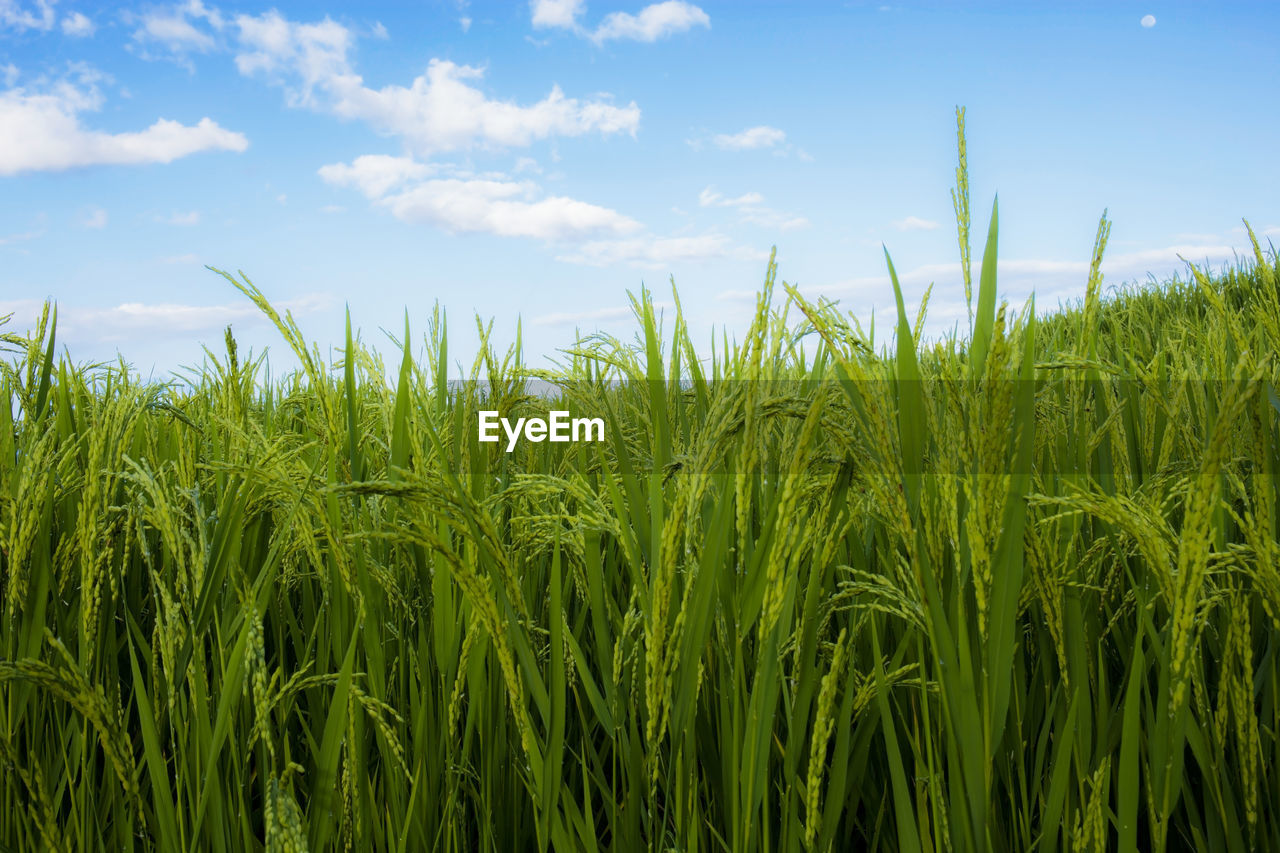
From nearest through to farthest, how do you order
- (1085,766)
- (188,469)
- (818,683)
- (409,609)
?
(1085,766) → (818,683) → (409,609) → (188,469)

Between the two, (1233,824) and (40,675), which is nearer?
(40,675)

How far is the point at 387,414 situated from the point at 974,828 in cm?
138

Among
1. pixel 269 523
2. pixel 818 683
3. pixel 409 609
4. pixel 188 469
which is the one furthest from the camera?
pixel 269 523

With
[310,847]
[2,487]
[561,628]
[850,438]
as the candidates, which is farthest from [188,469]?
[850,438]

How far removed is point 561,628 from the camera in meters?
1.22

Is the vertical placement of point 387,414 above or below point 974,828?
above

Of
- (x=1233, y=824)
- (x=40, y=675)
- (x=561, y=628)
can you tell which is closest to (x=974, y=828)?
(x=1233, y=824)

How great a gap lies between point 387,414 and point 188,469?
18.3 inches

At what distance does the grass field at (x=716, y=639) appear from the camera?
95 centimetres

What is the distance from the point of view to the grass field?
95 centimetres

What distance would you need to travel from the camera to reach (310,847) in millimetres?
1247

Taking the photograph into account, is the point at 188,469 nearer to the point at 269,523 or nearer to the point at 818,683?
the point at 269,523

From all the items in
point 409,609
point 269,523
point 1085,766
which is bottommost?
point 1085,766

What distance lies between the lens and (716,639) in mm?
1330
